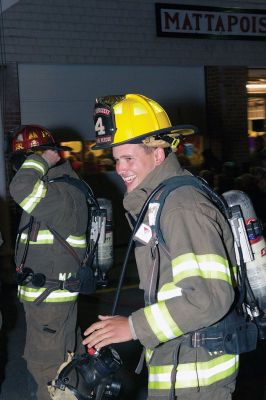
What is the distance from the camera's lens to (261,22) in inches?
503

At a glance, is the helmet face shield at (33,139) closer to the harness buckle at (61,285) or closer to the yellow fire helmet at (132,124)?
the harness buckle at (61,285)

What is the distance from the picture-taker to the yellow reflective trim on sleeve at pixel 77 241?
14.1 ft

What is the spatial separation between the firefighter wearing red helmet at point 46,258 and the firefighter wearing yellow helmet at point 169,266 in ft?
4.90

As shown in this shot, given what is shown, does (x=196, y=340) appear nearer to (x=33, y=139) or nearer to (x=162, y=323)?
(x=162, y=323)

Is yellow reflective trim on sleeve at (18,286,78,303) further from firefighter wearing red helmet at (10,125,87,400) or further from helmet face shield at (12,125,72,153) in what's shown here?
helmet face shield at (12,125,72,153)

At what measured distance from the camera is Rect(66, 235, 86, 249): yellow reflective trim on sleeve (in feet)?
14.1

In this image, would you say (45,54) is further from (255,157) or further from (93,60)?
(255,157)

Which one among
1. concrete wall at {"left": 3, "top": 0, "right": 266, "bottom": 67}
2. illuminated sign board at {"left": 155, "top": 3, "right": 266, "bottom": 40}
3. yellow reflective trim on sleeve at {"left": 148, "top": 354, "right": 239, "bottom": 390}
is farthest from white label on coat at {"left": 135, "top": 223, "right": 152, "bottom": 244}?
illuminated sign board at {"left": 155, "top": 3, "right": 266, "bottom": 40}

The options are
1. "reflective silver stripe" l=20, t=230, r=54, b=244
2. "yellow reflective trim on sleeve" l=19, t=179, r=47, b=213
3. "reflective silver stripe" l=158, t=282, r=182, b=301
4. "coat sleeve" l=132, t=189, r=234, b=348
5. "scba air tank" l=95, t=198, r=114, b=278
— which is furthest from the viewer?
"scba air tank" l=95, t=198, r=114, b=278

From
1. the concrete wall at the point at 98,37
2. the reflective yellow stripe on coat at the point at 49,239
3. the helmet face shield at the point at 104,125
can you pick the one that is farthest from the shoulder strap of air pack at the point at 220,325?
the concrete wall at the point at 98,37

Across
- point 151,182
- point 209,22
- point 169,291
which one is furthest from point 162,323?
point 209,22

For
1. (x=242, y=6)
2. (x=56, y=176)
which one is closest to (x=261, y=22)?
(x=242, y=6)

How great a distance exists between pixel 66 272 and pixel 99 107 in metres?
1.83

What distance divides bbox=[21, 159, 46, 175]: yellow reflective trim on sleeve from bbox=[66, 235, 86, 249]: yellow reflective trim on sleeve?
516 millimetres
